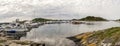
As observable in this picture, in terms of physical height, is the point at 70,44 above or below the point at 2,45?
below

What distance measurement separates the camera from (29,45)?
2940 inches

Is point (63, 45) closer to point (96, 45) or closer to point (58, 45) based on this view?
point (58, 45)

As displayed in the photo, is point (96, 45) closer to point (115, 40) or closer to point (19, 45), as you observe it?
point (115, 40)

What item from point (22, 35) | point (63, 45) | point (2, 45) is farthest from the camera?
point (22, 35)

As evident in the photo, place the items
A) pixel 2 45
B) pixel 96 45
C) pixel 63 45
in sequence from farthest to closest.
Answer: pixel 63 45 → pixel 96 45 → pixel 2 45

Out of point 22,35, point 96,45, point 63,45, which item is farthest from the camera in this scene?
point 22,35

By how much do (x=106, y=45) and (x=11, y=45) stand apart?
26.4m

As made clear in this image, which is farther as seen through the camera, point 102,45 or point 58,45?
point 58,45

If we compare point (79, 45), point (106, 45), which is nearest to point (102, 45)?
point (106, 45)

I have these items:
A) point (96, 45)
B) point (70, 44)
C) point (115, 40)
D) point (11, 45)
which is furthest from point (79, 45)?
point (11, 45)

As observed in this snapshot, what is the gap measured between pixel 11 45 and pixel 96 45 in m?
25.9

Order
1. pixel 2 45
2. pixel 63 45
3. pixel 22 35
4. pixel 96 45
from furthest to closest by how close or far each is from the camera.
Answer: pixel 22 35, pixel 63 45, pixel 96 45, pixel 2 45

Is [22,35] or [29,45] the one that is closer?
[29,45]

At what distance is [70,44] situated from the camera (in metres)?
97.3
